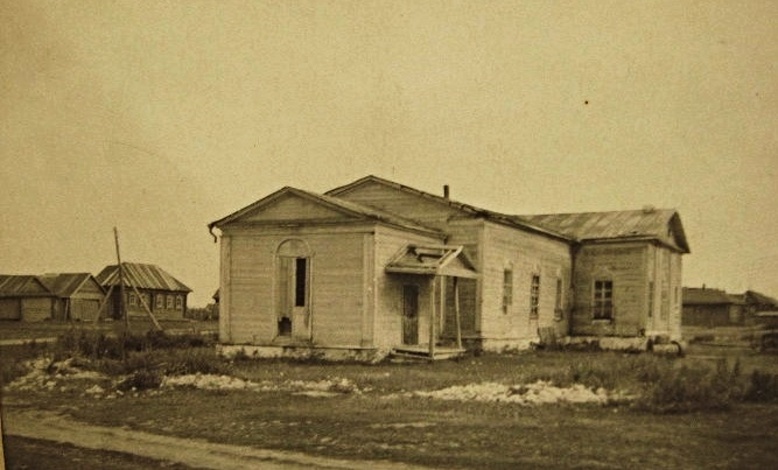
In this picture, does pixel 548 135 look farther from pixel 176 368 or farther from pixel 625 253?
pixel 625 253

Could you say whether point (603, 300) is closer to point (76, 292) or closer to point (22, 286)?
point (76, 292)

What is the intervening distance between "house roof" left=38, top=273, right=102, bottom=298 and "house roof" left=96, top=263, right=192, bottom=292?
28 cm

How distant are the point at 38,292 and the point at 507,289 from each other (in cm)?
1039

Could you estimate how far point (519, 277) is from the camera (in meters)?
17.9

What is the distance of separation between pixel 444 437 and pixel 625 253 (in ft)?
46.1

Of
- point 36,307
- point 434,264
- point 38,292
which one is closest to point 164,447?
point 38,292

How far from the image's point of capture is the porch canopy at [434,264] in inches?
559

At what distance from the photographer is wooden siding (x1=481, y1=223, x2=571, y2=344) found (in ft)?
54.0

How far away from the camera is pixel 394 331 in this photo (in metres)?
14.5

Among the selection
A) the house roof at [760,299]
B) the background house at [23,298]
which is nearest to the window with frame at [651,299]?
the house roof at [760,299]

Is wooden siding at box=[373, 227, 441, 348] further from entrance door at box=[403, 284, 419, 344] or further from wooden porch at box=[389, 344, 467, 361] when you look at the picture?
wooden porch at box=[389, 344, 467, 361]

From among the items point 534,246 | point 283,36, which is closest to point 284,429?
point 283,36

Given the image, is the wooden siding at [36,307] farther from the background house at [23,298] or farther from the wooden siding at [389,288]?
the wooden siding at [389,288]

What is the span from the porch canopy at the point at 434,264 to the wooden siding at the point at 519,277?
0.80m
